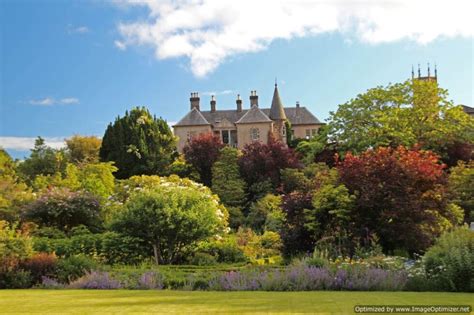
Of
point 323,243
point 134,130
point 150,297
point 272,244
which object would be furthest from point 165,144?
point 150,297

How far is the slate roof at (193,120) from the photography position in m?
58.6

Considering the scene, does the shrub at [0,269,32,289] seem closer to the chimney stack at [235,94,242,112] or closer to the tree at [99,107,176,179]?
the tree at [99,107,176,179]

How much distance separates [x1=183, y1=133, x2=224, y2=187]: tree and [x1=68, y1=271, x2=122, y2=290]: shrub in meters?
22.0

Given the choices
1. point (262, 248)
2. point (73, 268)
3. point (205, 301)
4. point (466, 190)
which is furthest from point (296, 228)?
point (466, 190)

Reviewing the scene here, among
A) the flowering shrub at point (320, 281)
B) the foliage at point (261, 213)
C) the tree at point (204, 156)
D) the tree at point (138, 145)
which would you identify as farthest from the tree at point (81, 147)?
the flowering shrub at point (320, 281)

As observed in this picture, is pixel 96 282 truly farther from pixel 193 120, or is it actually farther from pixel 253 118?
pixel 193 120

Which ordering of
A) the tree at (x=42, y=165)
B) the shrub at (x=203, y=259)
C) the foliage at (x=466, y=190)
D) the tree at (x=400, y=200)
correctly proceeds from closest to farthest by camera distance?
1. the tree at (x=400, y=200)
2. the shrub at (x=203, y=259)
3. the foliage at (x=466, y=190)
4. the tree at (x=42, y=165)

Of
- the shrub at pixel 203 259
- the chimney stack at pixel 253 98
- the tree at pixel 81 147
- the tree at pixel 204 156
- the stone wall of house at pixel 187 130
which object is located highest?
the chimney stack at pixel 253 98

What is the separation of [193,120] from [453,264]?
49.5m

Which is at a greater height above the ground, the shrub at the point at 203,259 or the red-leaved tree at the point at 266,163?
the red-leaved tree at the point at 266,163

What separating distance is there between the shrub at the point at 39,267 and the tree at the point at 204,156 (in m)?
21.3

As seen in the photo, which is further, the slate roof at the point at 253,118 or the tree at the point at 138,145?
the slate roof at the point at 253,118

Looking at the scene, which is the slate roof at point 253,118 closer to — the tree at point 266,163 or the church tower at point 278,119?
the church tower at point 278,119

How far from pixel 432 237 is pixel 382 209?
5.29 ft
